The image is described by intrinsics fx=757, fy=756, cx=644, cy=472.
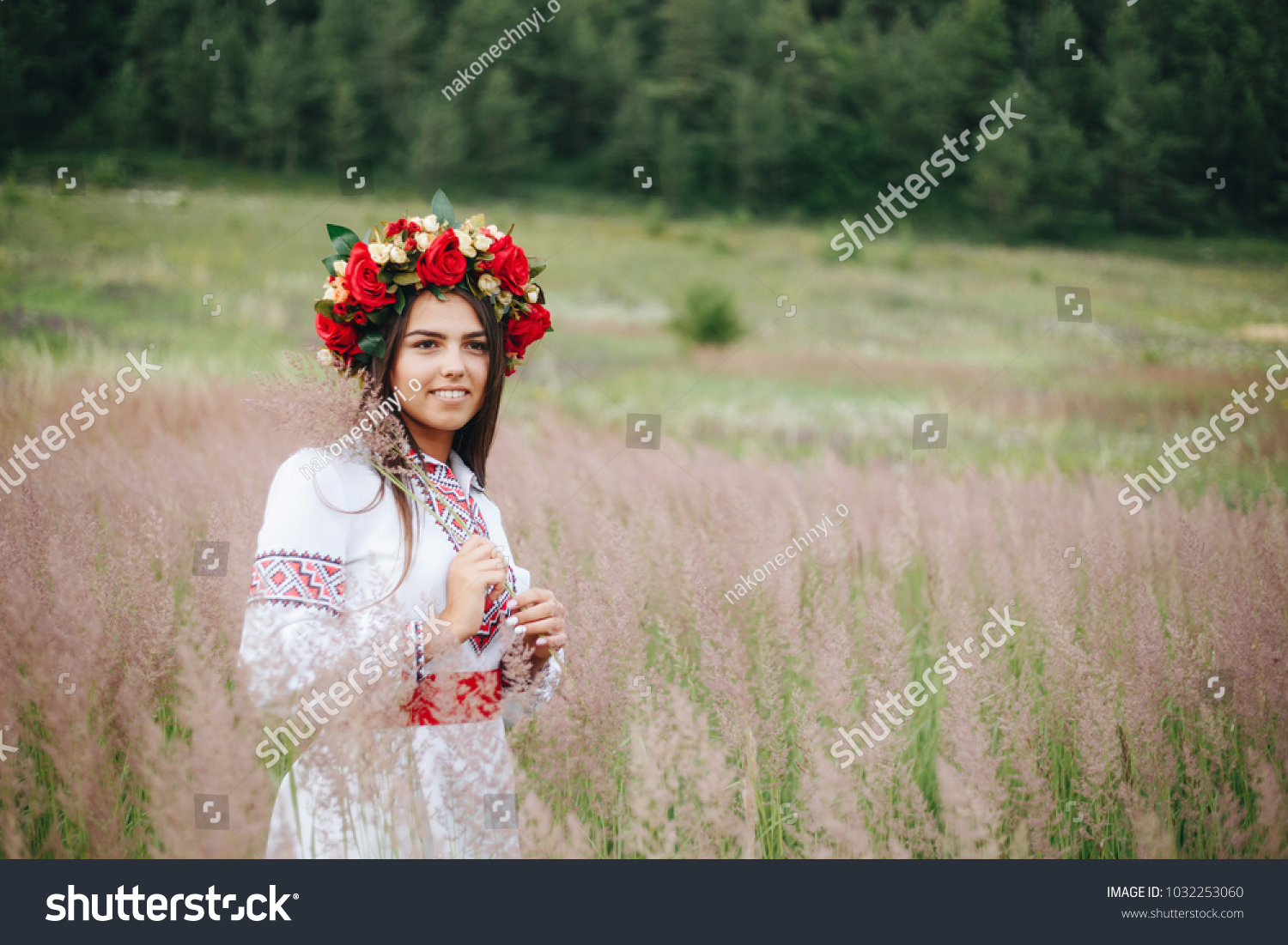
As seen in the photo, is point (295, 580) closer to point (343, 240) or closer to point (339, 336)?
point (339, 336)

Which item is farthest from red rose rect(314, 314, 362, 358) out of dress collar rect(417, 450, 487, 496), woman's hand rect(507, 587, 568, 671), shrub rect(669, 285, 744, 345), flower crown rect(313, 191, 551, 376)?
shrub rect(669, 285, 744, 345)

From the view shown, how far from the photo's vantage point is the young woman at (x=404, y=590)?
1.36m

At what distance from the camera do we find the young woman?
1358 millimetres

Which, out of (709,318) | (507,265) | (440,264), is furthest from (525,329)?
(709,318)

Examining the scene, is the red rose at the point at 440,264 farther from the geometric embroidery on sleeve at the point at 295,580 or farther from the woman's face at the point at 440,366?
the geometric embroidery on sleeve at the point at 295,580

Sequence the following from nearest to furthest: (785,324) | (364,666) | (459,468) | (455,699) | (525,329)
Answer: (364,666)
(455,699)
(459,468)
(525,329)
(785,324)

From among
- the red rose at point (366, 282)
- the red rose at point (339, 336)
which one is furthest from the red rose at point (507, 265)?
the red rose at point (339, 336)

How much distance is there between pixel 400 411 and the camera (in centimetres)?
172

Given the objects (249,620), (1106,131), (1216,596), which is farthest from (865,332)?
(249,620)

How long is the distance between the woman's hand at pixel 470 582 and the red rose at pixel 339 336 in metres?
0.59

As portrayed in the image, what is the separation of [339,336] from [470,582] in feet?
2.29

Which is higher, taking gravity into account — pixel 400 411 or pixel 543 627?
pixel 400 411

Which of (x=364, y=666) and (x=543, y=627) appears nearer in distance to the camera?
(x=364, y=666)
